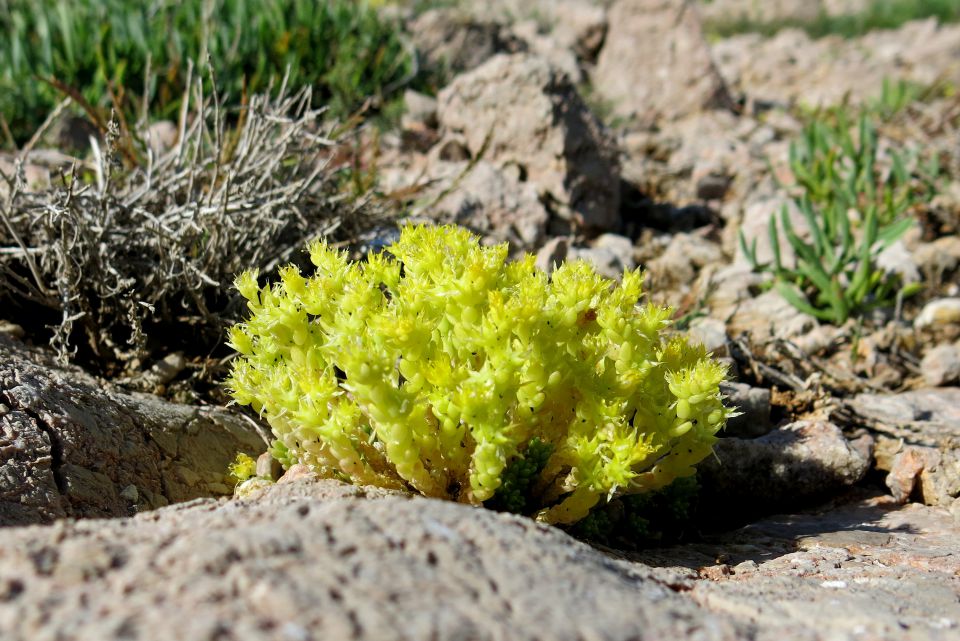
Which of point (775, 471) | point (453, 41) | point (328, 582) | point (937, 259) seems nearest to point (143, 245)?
point (328, 582)

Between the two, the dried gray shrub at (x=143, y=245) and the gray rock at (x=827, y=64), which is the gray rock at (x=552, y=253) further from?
the gray rock at (x=827, y=64)

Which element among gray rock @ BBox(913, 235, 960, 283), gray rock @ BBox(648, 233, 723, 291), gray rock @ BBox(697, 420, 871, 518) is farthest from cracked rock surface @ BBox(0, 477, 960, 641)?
gray rock @ BBox(913, 235, 960, 283)

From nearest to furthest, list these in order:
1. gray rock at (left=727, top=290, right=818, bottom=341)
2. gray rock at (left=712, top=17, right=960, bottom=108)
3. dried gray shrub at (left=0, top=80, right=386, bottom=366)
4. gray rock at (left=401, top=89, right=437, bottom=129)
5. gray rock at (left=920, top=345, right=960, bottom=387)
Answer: dried gray shrub at (left=0, top=80, right=386, bottom=366) → gray rock at (left=920, top=345, right=960, bottom=387) → gray rock at (left=727, top=290, right=818, bottom=341) → gray rock at (left=401, top=89, right=437, bottom=129) → gray rock at (left=712, top=17, right=960, bottom=108)

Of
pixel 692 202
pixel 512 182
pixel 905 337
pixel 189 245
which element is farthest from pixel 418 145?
pixel 905 337

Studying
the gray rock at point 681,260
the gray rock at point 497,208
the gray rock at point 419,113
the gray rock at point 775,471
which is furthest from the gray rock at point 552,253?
the gray rock at point 419,113

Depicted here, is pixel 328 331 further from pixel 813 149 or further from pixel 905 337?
pixel 813 149

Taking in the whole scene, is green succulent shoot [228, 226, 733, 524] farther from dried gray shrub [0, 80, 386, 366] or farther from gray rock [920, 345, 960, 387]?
gray rock [920, 345, 960, 387]
